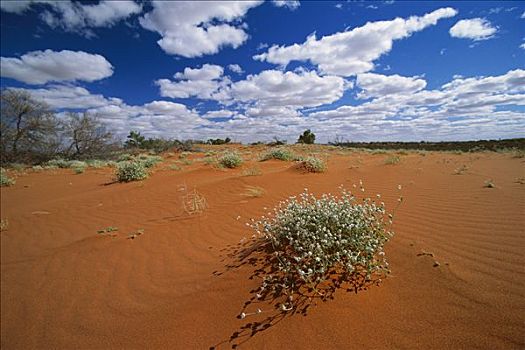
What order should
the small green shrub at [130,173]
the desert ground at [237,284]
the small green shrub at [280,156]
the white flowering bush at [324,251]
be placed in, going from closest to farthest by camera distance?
the desert ground at [237,284], the white flowering bush at [324,251], the small green shrub at [130,173], the small green shrub at [280,156]

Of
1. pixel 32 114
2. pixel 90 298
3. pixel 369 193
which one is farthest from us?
pixel 32 114

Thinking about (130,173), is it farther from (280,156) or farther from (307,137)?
(307,137)

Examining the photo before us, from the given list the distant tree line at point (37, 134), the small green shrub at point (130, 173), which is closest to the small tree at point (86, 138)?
the distant tree line at point (37, 134)

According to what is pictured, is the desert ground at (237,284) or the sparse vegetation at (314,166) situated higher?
the sparse vegetation at (314,166)

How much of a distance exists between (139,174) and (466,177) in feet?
36.0

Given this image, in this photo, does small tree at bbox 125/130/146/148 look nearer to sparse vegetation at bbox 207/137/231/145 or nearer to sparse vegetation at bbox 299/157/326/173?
sparse vegetation at bbox 207/137/231/145

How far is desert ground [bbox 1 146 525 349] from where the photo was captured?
80.0 inches

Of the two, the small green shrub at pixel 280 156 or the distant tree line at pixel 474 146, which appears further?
the distant tree line at pixel 474 146

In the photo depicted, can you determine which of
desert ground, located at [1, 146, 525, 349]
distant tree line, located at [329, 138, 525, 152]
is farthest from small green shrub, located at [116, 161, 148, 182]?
distant tree line, located at [329, 138, 525, 152]

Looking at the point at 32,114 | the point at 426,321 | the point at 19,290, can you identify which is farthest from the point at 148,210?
the point at 32,114

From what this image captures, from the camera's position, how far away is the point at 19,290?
11.6 ft

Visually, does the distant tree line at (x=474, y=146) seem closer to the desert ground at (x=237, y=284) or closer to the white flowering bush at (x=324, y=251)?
the desert ground at (x=237, y=284)

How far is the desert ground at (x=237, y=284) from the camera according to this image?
203 centimetres

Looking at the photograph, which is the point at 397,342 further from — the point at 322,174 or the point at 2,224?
the point at 2,224
